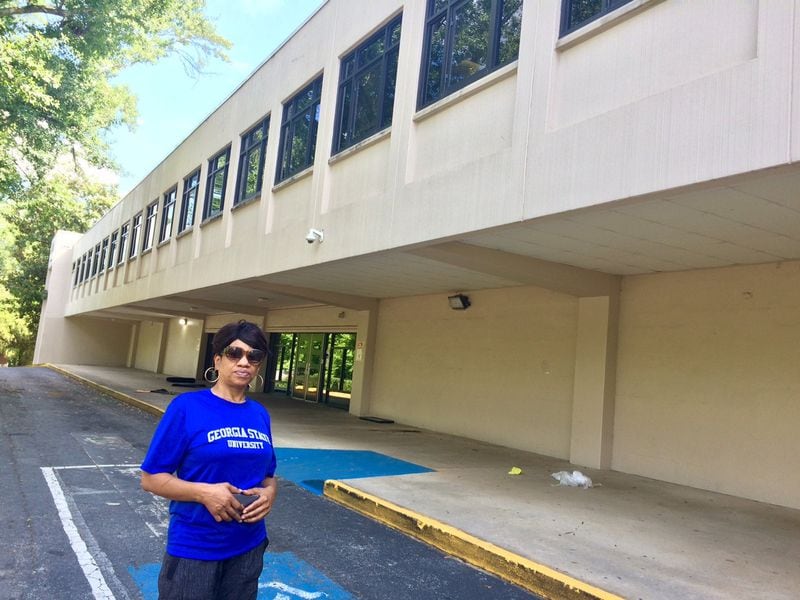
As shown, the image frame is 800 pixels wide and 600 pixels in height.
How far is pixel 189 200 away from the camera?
1827 cm

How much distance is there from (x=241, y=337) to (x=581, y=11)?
539cm

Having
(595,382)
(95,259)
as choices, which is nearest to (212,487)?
(595,382)

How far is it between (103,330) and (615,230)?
3938 cm

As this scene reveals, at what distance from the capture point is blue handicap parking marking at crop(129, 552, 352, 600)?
3.95 meters

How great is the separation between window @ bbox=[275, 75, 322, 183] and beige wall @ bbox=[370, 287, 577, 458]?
13.5 feet

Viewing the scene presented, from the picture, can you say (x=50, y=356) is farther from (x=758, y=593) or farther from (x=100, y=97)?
(x=758, y=593)

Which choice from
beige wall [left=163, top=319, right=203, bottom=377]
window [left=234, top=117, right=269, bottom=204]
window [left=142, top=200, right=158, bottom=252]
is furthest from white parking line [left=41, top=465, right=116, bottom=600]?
beige wall [left=163, top=319, right=203, bottom=377]

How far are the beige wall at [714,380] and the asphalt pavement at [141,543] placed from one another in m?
3.37

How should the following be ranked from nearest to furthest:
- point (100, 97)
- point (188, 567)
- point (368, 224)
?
1. point (188, 567)
2. point (368, 224)
3. point (100, 97)

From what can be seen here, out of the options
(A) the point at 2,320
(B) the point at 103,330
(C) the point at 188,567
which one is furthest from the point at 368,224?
(A) the point at 2,320

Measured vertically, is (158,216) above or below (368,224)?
above

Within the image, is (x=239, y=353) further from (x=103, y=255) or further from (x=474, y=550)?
(x=103, y=255)

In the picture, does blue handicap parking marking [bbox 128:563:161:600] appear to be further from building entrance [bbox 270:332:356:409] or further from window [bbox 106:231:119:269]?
window [bbox 106:231:119:269]

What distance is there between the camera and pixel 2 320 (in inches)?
1874
